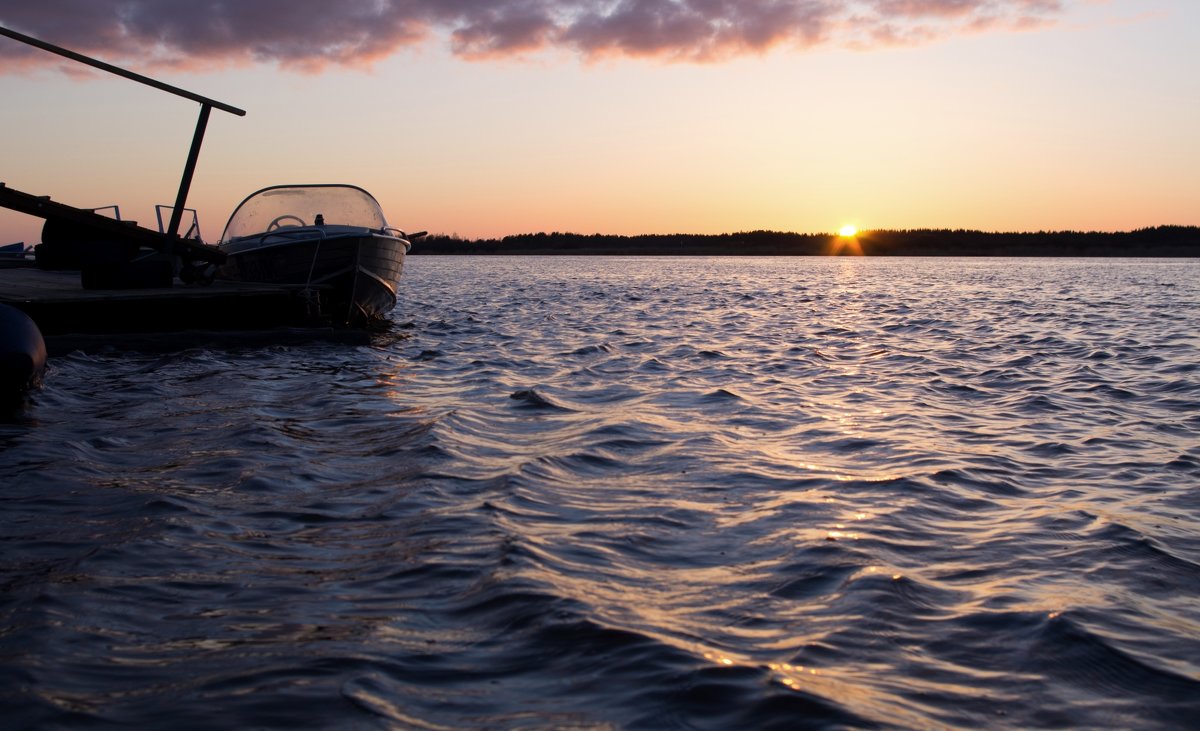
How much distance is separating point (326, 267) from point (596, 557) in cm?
1326

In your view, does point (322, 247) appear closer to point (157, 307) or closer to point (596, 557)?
point (157, 307)

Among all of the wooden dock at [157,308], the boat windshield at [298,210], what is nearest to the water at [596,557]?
the wooden dock at [157,308]

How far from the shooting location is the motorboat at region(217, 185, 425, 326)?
16844mm

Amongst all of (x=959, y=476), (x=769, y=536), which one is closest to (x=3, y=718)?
(x=769, y=536)

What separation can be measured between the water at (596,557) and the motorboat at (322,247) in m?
6.02

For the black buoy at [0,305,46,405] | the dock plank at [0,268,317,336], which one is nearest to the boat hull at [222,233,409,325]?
the dock plank at [0,268,317,336]

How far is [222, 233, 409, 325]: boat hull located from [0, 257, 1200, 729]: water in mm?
5975

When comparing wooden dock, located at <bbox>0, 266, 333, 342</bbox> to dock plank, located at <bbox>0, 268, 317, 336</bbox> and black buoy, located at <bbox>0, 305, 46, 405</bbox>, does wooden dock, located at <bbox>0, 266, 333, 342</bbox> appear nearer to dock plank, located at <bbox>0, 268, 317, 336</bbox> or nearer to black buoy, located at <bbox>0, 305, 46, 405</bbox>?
dock plank, located at <bbox>0, 268, 317, 336</bbox>

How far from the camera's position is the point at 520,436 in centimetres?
818

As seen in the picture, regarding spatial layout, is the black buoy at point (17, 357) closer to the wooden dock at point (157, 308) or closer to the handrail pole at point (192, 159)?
the wooden dock at point (157, 308)

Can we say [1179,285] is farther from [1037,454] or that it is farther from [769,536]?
[769,536]

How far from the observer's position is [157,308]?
1446 centimetres

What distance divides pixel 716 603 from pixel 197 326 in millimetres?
12651

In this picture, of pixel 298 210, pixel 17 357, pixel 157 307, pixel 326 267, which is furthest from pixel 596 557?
pixel 298 210
